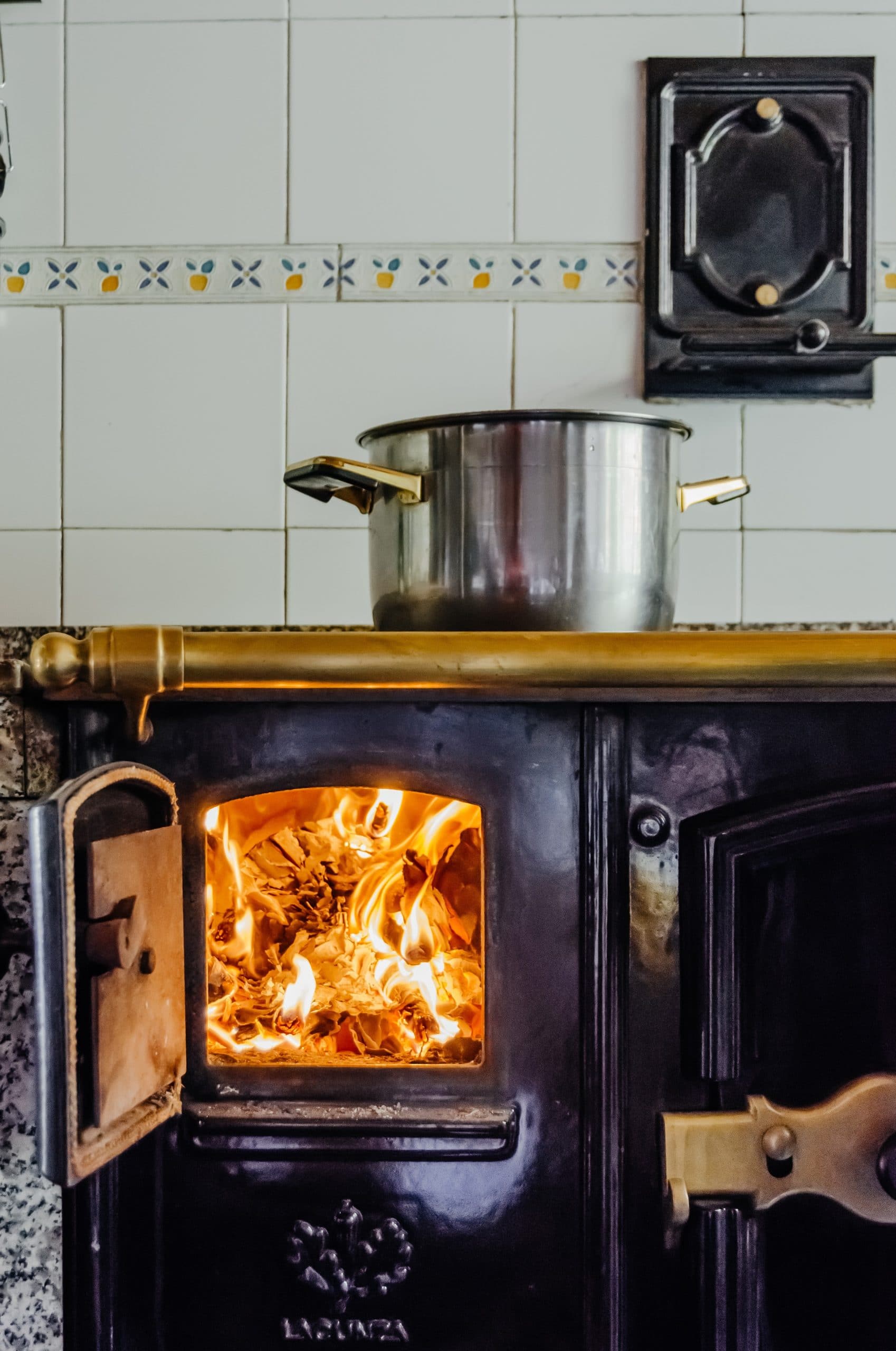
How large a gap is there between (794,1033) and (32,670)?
0.71m

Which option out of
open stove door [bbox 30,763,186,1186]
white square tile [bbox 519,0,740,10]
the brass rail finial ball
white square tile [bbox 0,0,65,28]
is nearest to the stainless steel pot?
open stove door [bbox 30,763,186,1186]

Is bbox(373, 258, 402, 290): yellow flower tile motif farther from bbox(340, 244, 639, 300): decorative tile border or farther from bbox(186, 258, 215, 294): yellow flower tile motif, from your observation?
bbox(186, 258, 215, 294): yellow flower tile motif

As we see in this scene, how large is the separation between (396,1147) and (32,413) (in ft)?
3.40

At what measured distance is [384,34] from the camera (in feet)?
4.38

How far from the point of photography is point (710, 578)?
1358 millimetres

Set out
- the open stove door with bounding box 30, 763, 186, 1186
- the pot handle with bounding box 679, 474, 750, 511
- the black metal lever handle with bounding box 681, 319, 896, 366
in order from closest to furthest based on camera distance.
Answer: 1. the open stove door with bounding box 30, 763, 186, 1186
2. the pot handle with bounding box 679, 474, 750, 511
3. the black metal lever handle with bounding box 681, 319, 896, 366

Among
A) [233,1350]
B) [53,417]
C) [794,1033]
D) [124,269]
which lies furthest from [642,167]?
[233,1350]

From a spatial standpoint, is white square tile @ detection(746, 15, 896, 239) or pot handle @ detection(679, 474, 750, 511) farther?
white square tile @ detection(746, 15, 896, 239)

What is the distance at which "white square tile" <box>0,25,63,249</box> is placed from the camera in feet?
4.44

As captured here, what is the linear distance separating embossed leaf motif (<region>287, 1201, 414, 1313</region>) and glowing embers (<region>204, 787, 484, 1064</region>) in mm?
139

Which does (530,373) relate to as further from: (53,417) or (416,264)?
(53,417)

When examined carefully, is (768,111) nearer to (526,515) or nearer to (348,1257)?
(526,515)

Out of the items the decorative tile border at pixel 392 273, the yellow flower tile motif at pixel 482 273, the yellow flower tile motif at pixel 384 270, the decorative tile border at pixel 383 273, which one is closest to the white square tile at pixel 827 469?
the decorative tile border at pixel 392 273

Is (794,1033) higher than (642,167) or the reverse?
the reverse
